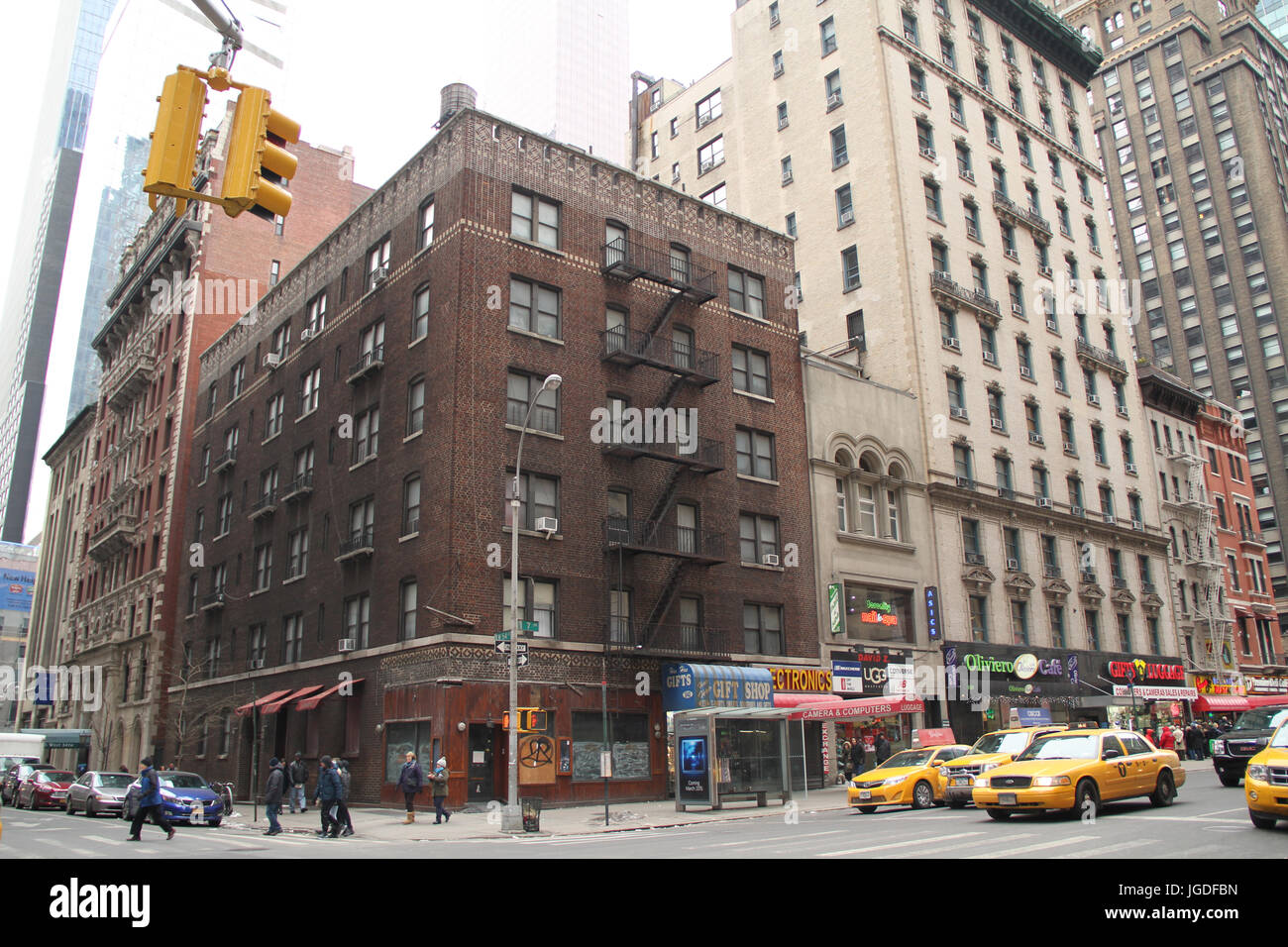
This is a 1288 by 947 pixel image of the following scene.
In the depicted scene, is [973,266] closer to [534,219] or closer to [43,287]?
[534,219]

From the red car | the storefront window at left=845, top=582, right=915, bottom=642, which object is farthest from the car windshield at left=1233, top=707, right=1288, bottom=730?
the red car

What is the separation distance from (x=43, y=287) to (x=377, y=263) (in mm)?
171717

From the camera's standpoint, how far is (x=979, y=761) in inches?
937

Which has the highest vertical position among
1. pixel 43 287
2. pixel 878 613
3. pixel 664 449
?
pixel 43 287

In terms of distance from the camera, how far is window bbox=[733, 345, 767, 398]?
40.4 meters

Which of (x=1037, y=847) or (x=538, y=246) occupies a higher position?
(x=538, y=246)

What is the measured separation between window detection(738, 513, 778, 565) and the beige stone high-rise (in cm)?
649

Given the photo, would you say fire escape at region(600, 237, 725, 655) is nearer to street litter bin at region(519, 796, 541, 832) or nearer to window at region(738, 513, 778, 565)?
window at region(738, 513, 778, 565)

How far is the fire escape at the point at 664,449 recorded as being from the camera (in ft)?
112

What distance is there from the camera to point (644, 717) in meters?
33.4

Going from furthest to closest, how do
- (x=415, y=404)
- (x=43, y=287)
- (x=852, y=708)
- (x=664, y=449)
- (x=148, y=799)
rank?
(x=43, y=287) → (x=664, y=449) → (x=415, y=404) → (x=852, y=708) → (x=148, y=799)

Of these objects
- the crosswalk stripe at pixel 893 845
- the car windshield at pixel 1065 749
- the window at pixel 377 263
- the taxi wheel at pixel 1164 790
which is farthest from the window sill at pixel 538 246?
the crosswalk stripe at pixel 893 845

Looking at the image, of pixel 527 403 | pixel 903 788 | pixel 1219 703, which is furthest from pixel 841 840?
pixel 1219 703

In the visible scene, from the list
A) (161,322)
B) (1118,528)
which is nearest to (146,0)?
(161,322)
